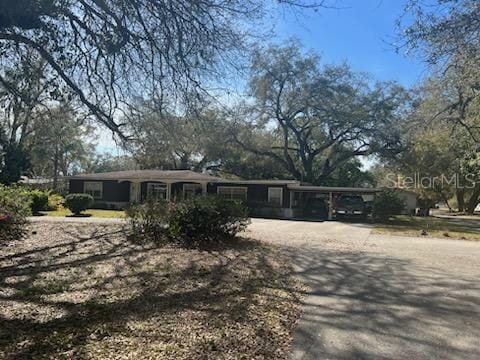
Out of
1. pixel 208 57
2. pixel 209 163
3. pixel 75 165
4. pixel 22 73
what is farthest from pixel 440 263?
pixel 75 165

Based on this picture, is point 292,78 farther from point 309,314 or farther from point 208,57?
point 309,314

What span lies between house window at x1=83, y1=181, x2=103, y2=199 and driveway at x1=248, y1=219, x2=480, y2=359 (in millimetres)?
24448

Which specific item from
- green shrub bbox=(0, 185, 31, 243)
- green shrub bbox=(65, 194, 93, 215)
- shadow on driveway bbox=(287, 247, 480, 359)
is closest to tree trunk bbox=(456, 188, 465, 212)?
green shrub bbox=(65, 194, 93, 215)

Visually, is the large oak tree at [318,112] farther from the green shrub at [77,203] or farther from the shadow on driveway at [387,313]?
the shadow on driveway at [387,313]

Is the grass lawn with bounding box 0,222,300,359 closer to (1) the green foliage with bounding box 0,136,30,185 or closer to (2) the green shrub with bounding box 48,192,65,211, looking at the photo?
(2) the green shrub with bounding box 48,192,65,211

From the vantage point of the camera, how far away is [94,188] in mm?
32906

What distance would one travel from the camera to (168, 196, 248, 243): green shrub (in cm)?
1120

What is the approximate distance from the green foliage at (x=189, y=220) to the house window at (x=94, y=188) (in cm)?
2190

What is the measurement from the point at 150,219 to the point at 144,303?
619cm

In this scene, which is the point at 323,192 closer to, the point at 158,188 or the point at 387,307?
the point at 158,188

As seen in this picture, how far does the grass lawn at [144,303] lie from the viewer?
156 inches

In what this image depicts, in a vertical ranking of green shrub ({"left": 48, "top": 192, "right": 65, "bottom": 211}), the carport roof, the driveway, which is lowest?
the driveway
